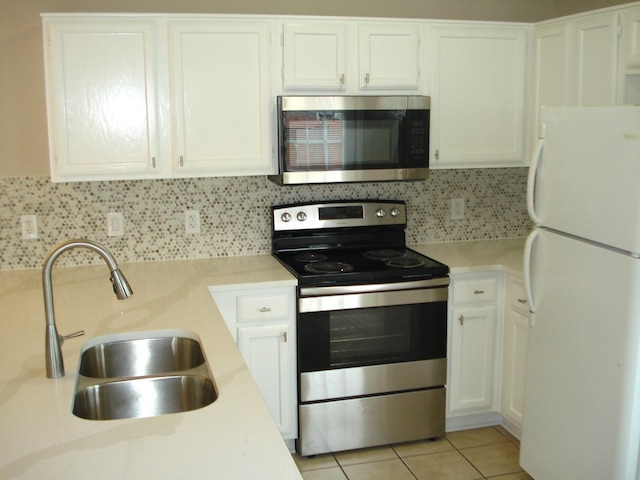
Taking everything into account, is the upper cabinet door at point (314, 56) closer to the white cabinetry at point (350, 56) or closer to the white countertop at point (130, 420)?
the white cabinetry at point (350, 56)

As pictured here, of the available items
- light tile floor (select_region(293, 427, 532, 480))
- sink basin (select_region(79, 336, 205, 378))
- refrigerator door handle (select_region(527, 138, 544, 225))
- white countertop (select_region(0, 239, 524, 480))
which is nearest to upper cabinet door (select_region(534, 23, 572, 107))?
refrigerator door handle (select_region(527, 138, 544, 225))

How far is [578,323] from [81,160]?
219 cm

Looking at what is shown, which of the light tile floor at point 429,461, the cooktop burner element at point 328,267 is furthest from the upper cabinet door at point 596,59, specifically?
the light tile floor at point 429,461

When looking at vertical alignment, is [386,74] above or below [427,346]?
above

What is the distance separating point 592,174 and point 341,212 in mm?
1512

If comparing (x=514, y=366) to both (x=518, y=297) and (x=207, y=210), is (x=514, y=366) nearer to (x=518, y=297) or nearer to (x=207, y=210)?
(x=518, y=297)

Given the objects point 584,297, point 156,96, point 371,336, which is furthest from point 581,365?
point 156,96

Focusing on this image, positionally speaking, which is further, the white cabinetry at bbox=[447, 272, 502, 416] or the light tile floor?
the white cabinetry at bbox=[447, 272, 502, 416]

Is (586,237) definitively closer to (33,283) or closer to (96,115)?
(96,115)

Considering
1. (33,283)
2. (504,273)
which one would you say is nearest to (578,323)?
(504,273)

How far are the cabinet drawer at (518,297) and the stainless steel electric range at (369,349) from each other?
0.33 meters

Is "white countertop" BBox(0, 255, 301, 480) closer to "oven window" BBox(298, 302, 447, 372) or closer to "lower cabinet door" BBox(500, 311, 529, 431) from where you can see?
"oven window" BBox(298, 302, 447, 372)

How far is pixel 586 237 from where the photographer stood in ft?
8.21

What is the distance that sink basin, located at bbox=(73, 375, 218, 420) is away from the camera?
1.99 metres
